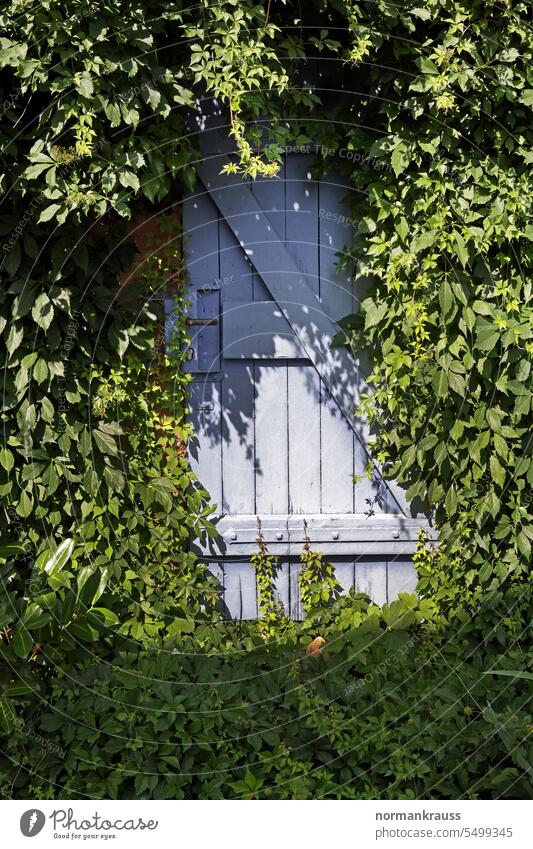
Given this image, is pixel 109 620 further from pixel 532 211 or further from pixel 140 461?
pixel 532 211

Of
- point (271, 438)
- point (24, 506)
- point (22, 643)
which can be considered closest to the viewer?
point (22, 643)

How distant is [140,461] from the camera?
3.62 metres

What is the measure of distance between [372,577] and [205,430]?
105 centimetres

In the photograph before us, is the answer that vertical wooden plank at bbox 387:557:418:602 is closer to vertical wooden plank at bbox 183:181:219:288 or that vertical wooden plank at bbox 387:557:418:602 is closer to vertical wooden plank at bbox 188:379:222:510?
vertical wooden plank at bbox 188:379:222:510

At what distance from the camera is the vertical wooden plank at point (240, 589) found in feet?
12.5

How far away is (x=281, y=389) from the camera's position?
12.3ft

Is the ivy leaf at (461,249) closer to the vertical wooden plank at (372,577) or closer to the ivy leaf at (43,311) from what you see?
the vertical wooden plank at (372,577)

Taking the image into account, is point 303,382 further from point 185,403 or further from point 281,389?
point 185,403

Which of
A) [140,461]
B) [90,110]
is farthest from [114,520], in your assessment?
[90,110]

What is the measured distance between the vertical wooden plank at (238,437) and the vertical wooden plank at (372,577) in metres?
0.58

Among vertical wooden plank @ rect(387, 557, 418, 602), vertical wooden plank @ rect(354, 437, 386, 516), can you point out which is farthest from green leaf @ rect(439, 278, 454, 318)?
vertical wooden plank @ rect(387, 557, 418, 602)

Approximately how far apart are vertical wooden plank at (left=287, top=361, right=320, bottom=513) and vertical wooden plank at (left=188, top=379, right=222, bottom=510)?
1.12 ft

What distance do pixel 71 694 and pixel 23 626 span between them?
0.31 meters

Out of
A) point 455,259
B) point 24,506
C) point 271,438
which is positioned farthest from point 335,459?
point 24,506
